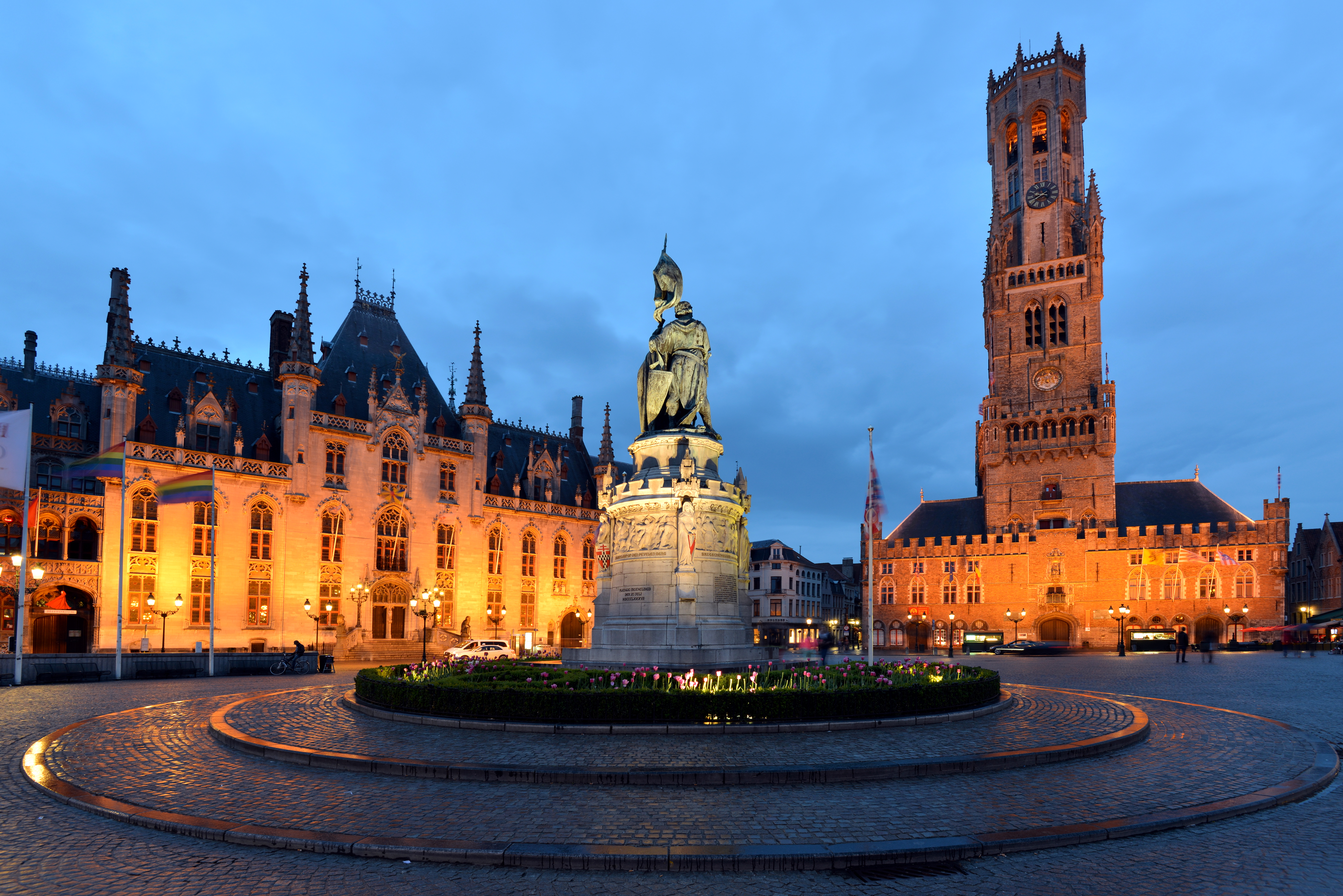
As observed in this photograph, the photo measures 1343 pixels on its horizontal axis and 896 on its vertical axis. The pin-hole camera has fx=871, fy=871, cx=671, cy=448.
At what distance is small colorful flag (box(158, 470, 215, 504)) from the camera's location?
1489 inches

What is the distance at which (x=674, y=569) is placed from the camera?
2219 cm

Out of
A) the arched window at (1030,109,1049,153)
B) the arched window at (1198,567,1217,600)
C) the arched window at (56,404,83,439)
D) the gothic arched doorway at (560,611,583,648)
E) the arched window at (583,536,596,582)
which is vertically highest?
the arched window at (1030,109,1049,153)

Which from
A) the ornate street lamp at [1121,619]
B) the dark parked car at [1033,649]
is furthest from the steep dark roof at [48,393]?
the ornate street lamp at [1121,619]

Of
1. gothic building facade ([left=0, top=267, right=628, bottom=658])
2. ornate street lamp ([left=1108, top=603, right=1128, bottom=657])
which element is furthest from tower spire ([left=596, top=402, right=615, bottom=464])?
ornate street lamp ([left=1108, top=603, right=1128, bottom=657])

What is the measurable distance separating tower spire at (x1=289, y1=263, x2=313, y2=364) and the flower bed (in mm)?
35684

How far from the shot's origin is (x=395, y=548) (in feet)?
177

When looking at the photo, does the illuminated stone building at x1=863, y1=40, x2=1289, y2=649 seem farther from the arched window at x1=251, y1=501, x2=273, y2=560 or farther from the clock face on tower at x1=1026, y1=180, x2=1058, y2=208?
the arched window at x1=251, y1=501, x2=273, y2=560

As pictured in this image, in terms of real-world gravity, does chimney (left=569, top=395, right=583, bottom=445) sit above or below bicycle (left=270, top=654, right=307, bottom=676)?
above

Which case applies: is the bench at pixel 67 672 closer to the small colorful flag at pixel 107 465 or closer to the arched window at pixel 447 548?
the small colorful flag at pixel 107 465

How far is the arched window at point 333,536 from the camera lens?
51.0 m

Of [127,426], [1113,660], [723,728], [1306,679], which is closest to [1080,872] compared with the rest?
[723,728]

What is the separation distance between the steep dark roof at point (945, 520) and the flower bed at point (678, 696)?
2459 inches

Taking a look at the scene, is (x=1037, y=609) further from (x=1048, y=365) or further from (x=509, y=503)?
(x=509, y=503)

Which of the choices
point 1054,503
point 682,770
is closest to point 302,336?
point 682,770
